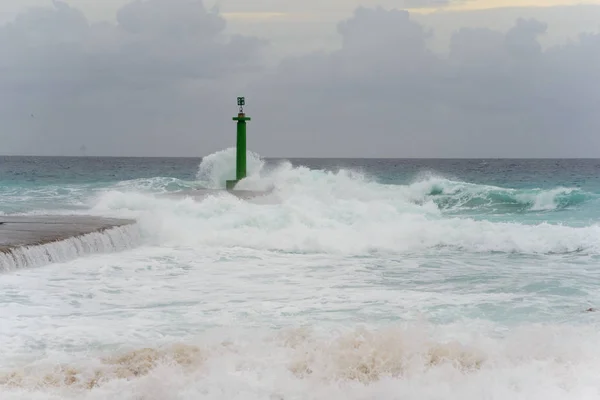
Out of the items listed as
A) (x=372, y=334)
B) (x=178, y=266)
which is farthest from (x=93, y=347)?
(x=178, y=266)

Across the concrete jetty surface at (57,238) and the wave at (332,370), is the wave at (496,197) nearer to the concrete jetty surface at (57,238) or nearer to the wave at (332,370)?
the concrete jetty surface at (57,238)

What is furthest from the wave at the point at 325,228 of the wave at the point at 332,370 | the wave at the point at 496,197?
the wave at the point at 332,370

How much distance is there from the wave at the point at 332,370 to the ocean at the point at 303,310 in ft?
0.06

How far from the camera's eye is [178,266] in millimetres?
11250

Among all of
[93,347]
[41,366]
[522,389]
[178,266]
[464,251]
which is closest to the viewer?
[522,389]

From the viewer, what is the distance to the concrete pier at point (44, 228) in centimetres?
1083

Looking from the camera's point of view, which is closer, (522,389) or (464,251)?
(522,389)

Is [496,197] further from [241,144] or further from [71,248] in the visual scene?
[71,248]

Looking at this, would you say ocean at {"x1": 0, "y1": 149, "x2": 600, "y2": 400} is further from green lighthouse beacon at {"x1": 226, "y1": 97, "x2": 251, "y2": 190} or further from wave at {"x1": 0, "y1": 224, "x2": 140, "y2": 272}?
green lighthouse beacon at {"x1": 226, "y1": 97, "x2": 251, "y2": 190}

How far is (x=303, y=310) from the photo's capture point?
827 centimetres

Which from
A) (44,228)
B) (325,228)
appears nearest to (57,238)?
(44,228)

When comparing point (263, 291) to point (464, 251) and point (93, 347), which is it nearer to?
point (93, 347)

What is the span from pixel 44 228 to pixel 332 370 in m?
7.99

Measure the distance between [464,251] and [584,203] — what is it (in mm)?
12063
